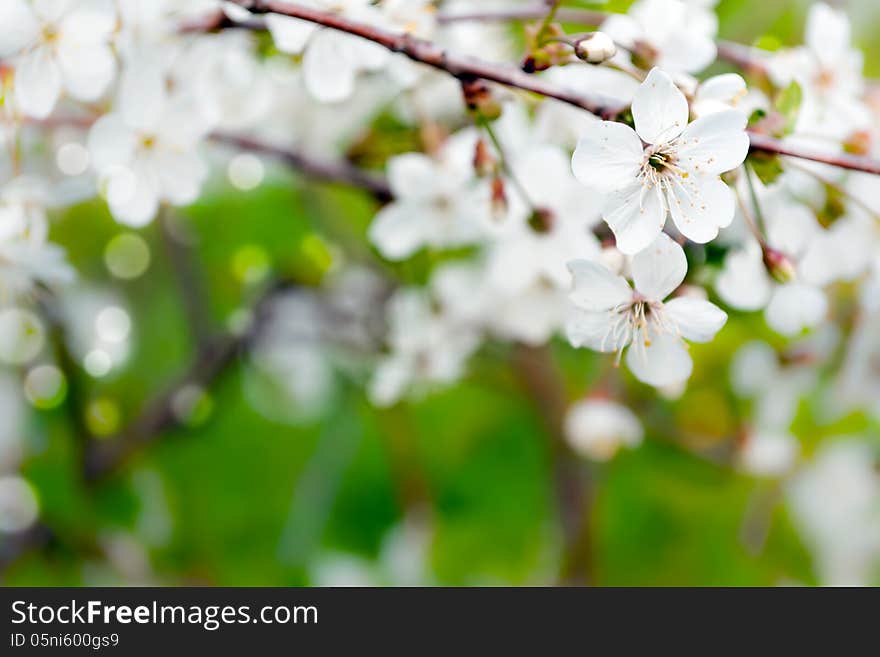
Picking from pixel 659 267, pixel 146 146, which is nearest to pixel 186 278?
pixel 146 146

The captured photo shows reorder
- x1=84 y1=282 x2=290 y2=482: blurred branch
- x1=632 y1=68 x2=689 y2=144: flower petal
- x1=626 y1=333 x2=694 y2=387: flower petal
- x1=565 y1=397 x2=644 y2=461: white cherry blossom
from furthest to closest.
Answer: x1=84 y1=282 x2=290 y2=482: blurred branch < x1=565 y1=397 x2=644 y2=461: white cherry blossom < x1=626 y1=333 x2=694 y2=387: flower petal < x1=632 y1=68 x2=689 y2=144: flower petal

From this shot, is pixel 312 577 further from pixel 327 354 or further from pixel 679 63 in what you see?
pixel 679 63

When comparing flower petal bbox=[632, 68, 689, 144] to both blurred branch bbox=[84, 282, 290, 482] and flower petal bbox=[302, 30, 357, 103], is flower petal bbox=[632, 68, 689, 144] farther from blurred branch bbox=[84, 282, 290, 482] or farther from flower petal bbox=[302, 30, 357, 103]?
blurred branch bbox=[84, 282, 290, 482]

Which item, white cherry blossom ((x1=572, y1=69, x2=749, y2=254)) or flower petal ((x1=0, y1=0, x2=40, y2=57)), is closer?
white cherry blossom ((x1=572, y1=69, x2=749, y2=254))

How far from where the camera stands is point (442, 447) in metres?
1.50

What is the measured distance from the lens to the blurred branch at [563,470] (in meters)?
1.28

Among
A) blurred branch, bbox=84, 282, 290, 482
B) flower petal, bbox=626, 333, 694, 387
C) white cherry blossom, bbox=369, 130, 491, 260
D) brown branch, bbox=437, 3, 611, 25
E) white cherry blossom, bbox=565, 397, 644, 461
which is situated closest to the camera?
flower petal, bbox=626, 333, 694, 387

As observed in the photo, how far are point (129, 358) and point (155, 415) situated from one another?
0.79ft

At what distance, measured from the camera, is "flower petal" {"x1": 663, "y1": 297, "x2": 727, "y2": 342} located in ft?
2.04

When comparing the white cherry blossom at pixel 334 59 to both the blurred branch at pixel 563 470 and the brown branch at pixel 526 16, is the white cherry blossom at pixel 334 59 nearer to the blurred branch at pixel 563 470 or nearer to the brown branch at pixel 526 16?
the brown branch at pixel 526 16

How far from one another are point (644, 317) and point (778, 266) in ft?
0.35

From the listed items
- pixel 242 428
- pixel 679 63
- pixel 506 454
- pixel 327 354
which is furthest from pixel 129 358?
pixel 679 63

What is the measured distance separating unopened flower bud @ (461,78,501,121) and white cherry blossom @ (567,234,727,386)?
0.43 feet

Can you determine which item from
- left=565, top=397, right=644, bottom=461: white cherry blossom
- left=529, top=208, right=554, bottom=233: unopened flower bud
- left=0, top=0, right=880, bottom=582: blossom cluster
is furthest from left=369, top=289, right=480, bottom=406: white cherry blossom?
left=529, top=208, right=554, bottom=233: unopened flower bud
